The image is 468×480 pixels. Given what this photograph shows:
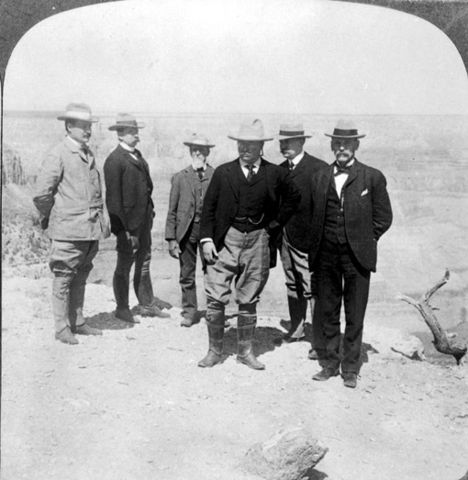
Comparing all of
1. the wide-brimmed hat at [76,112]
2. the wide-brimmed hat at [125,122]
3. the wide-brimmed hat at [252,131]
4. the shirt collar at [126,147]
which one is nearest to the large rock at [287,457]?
the wide-brimmed hat at [252,131]

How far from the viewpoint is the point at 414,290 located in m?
4.53

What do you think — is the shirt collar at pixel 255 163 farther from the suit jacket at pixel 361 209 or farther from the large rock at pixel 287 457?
the large rock at pixel 287 457

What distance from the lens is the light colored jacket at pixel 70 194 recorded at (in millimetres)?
4094

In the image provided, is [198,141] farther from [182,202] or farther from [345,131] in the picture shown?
[345,131]

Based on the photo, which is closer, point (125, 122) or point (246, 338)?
point (125, 122)

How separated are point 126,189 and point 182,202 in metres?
0.41

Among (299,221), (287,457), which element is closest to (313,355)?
(287,457)

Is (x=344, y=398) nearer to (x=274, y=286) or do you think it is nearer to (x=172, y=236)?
(x=274, y=286)

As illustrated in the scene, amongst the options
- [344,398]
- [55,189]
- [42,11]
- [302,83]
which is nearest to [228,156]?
[302,83]

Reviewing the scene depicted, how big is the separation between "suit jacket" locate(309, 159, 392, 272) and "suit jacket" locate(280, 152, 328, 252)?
3 centimetres

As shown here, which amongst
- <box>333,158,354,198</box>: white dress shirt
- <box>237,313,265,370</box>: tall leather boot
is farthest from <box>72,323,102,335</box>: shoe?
<box>333,158,354,198</box>: white dress shirt

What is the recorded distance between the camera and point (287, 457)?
3.93 metres

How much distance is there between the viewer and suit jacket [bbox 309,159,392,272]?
14.0 feet

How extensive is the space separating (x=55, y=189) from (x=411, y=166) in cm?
212
